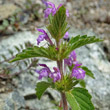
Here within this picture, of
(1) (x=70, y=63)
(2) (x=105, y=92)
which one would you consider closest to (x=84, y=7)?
(2) (x=105, y=92)

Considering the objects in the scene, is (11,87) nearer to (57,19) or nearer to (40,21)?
(57,19)

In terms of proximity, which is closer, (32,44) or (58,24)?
(58,24)

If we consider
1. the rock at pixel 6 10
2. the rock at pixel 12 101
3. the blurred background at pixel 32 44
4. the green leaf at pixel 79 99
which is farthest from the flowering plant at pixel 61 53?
the rock at pixel 6 10

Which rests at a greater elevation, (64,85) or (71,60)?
(71,60)

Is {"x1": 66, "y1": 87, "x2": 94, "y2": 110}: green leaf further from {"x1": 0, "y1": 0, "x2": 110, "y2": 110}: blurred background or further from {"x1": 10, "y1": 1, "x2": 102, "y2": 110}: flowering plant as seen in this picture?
{"x1": 0, "y1": 0, "x2": 110, "y2": 110}: blurred background

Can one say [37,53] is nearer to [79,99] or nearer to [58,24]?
[58,24]

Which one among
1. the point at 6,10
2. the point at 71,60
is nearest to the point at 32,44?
the point at 71,60

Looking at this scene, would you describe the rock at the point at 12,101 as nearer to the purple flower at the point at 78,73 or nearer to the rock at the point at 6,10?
the purple flower at the point at 78,73
